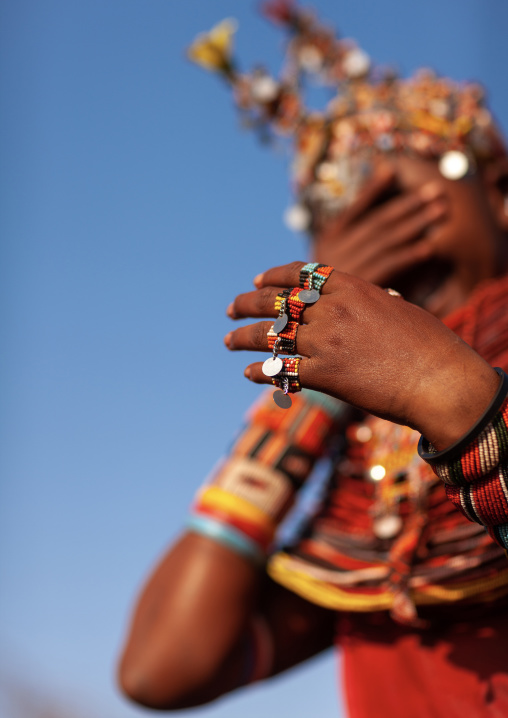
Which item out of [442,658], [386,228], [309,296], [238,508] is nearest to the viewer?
[309,296]

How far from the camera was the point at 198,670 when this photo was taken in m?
1.85

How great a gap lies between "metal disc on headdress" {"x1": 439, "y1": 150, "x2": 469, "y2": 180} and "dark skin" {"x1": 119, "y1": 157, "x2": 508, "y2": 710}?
31 millimetres

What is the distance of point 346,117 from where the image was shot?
2.77 metres

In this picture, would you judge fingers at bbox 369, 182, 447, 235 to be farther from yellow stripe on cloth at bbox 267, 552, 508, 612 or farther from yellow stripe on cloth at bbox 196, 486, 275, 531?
yellow stripe on cloth at bbox 267, 552, 508, 612

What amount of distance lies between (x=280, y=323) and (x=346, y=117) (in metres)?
1.85

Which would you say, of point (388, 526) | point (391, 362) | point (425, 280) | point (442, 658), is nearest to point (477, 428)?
point (391, 362)

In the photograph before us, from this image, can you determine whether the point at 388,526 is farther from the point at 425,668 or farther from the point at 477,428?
the point at 477,428

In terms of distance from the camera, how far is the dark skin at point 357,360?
42.8 inches

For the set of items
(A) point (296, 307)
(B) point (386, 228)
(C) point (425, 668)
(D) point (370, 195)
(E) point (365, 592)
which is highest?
(D) point (370, 195)

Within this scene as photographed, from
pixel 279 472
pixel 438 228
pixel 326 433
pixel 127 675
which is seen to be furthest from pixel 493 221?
pixel 127 675

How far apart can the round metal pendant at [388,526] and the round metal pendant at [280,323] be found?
2.71 ft

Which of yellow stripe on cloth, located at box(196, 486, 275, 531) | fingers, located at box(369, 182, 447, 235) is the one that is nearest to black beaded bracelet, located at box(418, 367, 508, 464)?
yellow stripe on cloth, located at box(196, 486, 275, 531)

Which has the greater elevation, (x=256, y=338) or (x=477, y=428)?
(x=256, y=338)

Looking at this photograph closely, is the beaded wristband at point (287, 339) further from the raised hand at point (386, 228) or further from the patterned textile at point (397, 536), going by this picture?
the raised hand at point (386, 228)
